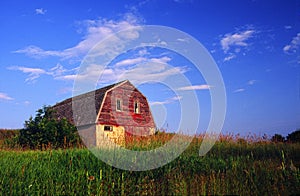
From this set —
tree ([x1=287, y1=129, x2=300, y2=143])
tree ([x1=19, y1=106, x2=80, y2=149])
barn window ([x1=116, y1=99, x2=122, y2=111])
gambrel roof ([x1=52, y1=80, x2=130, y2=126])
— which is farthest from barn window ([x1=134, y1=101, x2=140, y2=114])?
Result: tree ([x1=287, y1=129, x2=300, y2=143])

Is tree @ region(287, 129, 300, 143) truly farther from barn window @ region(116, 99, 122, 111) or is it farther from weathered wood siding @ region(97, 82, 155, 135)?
barn window @ region(116, 99, 122, 111)

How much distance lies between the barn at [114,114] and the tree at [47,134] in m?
3.52

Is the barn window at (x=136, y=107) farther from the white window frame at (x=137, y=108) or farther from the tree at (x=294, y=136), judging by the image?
the tree at (x=294, y=136)

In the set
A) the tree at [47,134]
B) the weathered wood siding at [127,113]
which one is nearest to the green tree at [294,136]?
the weathered wood siding at [127,113]

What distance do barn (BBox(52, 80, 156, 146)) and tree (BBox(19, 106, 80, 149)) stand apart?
3.52 meters

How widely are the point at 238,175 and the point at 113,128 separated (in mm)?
16787

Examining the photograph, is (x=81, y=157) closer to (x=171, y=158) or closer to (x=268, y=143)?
(x=171, y=158)

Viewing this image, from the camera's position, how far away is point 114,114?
2441 cm

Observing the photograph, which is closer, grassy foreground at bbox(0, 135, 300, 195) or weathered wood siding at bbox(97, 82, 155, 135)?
grassy foreground at bbox(0, 135, 300, 195)

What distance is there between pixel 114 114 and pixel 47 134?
668 centimetres

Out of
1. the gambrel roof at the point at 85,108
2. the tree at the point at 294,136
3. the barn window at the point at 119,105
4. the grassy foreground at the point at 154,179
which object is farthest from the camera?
A: the barn window at the point at 119,105

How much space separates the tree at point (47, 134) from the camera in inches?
723

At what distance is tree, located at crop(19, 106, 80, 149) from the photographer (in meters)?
18.4

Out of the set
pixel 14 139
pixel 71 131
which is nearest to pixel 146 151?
pixel 71 131
